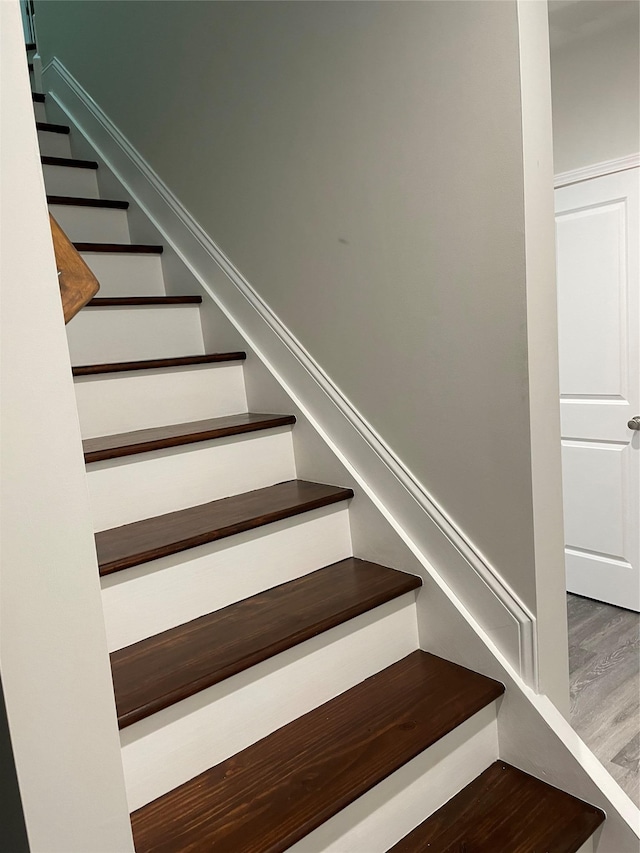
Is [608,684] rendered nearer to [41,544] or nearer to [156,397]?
[156,397]

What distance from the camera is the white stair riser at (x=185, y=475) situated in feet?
5.63

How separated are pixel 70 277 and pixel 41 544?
395 millimetres

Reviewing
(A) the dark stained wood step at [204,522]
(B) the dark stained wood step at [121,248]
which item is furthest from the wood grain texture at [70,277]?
(B) the dark stained wood step at [121,248]

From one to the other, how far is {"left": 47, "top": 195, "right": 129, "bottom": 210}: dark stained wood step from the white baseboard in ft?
0.25

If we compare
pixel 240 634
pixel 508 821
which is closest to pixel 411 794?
pixel 508 821

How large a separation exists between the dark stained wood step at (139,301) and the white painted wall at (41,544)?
1.40 meters

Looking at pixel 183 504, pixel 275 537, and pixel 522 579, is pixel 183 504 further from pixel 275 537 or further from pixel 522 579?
pixel 522 579

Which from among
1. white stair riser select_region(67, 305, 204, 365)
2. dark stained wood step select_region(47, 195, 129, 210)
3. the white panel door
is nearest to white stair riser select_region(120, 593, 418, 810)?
white stair riser select_region(67, 305, 204, 365)

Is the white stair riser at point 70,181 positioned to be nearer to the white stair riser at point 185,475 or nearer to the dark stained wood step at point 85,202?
the dark stained wood step at point 85,202

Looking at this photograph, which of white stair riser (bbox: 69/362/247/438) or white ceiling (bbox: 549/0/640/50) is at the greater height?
white ceiling (bbox: 549/0/640/50)

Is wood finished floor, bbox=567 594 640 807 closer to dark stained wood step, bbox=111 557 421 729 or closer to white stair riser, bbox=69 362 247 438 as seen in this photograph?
dark stained wood step, bbox=111 557 421 729

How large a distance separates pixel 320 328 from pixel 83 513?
1.29 meters

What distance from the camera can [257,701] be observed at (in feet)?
4.83

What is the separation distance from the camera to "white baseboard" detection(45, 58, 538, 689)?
5.51 feet
